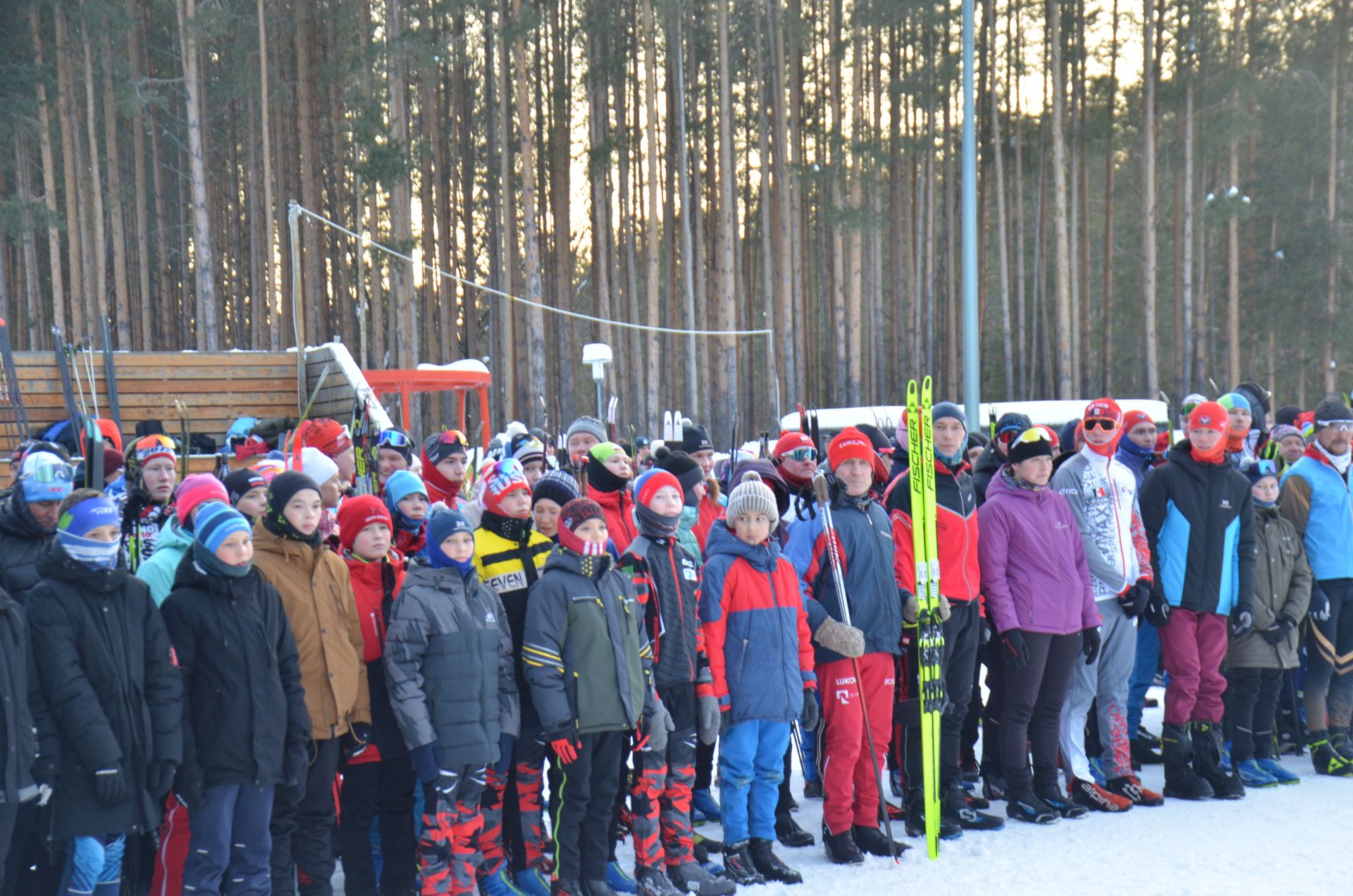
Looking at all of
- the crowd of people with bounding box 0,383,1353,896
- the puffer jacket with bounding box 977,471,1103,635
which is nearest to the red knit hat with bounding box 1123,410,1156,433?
the crowd of people with bounding box 0,383,1353,896

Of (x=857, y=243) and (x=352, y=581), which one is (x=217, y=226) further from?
(x=352, y=581)

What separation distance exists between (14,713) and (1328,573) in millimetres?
6963

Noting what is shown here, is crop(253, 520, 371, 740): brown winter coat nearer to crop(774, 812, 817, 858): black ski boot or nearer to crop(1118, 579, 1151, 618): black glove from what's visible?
crop(774, 812, 817, 858): black ski boot

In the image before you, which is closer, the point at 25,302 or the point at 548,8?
the point at 548,8

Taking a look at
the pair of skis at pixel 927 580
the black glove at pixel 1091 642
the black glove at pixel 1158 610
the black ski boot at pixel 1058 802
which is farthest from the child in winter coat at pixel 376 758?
the black glove at pixel 1158 610

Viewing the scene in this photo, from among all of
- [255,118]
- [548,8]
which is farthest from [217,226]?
[548,8]

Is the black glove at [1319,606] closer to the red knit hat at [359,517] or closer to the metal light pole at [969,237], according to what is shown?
the red knit hat at [359,517]

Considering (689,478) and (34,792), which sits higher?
(689,478)

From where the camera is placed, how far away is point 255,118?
103 ft

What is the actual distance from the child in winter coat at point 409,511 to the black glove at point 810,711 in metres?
1.86

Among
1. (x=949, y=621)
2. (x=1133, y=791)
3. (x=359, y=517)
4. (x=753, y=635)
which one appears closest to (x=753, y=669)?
(x=753, y=635)

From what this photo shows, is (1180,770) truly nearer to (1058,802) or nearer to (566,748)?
(1058,802)

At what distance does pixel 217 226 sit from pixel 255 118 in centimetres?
553

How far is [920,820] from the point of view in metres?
5.92
